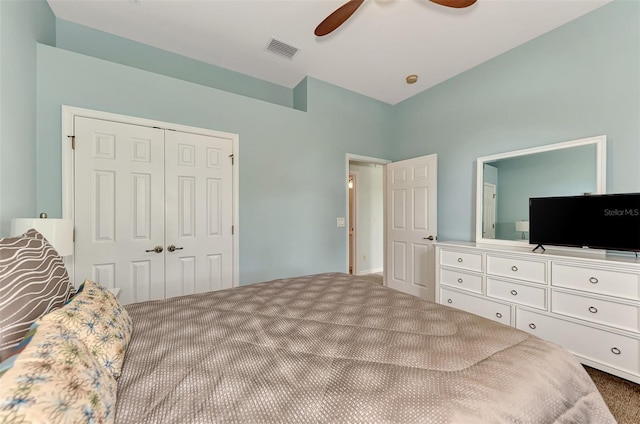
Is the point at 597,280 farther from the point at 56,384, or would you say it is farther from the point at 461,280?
the point at 56,384

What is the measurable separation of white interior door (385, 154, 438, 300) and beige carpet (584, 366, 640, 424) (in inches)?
58.8

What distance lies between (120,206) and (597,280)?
3.78m

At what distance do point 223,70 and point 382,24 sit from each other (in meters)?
1.86

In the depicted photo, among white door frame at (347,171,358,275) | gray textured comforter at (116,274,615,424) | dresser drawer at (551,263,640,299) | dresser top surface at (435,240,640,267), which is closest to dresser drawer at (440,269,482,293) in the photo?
dresser top surface at (435,240,640,267)

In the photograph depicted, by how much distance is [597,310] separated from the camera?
1.78 meters

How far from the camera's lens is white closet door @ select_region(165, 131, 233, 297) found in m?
2.36

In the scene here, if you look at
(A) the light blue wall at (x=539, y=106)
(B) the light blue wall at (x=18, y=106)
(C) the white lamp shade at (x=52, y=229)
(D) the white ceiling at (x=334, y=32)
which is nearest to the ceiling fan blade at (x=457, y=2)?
(D) the white ceiling at (x=334, y=32)

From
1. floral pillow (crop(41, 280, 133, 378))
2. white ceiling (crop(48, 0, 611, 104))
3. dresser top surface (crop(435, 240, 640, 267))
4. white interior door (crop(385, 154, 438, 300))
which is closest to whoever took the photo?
floral pillow (crop(41, 280, 133, 378))

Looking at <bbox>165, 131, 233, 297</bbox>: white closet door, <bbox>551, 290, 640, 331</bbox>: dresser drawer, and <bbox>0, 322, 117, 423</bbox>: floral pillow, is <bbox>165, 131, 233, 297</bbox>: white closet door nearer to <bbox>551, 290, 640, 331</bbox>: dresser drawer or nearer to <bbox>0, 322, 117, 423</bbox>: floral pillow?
<bbox>0, 322, 117, 423</bbox>: floral pillow

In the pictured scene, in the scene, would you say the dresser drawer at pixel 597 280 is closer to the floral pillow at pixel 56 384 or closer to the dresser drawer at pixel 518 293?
the dresser drawer at pixel 518 293

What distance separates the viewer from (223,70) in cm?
296

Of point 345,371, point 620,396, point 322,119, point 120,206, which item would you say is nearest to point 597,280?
point 620,396

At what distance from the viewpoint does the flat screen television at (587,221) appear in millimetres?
1791

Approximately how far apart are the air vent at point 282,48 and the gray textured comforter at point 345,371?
252cm
